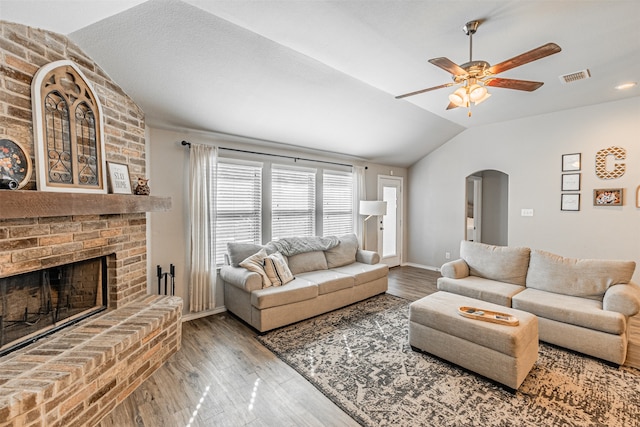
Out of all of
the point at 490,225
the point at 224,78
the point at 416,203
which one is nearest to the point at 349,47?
the point at 224,78

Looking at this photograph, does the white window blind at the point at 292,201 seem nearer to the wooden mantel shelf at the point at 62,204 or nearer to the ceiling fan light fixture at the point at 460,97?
the wooden mantel shelf at the point at 62,204

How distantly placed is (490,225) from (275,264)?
5730 mm

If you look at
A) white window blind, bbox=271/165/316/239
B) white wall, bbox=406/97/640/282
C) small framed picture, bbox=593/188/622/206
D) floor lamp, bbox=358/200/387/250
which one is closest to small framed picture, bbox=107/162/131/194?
white window blind, bbox=271/165/316/239

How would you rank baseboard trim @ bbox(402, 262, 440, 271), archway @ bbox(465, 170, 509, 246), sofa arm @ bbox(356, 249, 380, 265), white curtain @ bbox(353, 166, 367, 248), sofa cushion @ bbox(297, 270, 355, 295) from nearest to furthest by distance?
sofa cushion @ bbox(297, 270, 355, 295)
sofa arm @ bbox(356, 249, 380, 265)
white curtain @ bbox(353, 166, 367, 248)
baseboard trim @ bbox(402, 262, 440, 271)
archway @ bbox(465, 170, 509, 246)

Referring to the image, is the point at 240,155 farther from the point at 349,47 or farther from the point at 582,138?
the point at 582,138

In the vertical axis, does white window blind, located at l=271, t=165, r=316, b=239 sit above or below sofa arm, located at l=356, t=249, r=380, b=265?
above

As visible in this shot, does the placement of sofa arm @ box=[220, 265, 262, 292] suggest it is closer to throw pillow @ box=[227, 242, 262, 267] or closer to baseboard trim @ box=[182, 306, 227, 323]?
throw pillow @ box=[227, 242, 262, 267]

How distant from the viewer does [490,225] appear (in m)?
6.87

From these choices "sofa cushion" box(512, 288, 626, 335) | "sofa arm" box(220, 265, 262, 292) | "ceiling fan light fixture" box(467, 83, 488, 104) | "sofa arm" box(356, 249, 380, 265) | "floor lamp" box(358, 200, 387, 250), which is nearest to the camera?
"ceiling fan light fixture" box(467, 83, 488, 104)

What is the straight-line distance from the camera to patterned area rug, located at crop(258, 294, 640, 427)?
1951mm

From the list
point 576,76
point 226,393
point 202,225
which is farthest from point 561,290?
point 202,225

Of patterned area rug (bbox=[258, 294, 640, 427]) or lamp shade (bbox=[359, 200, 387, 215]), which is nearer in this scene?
patterned area rug (bbox=[258, 294, 640, 427])

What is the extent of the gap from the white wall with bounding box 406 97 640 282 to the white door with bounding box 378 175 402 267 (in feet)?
2.15

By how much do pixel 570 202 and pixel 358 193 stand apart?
3.40 metres
